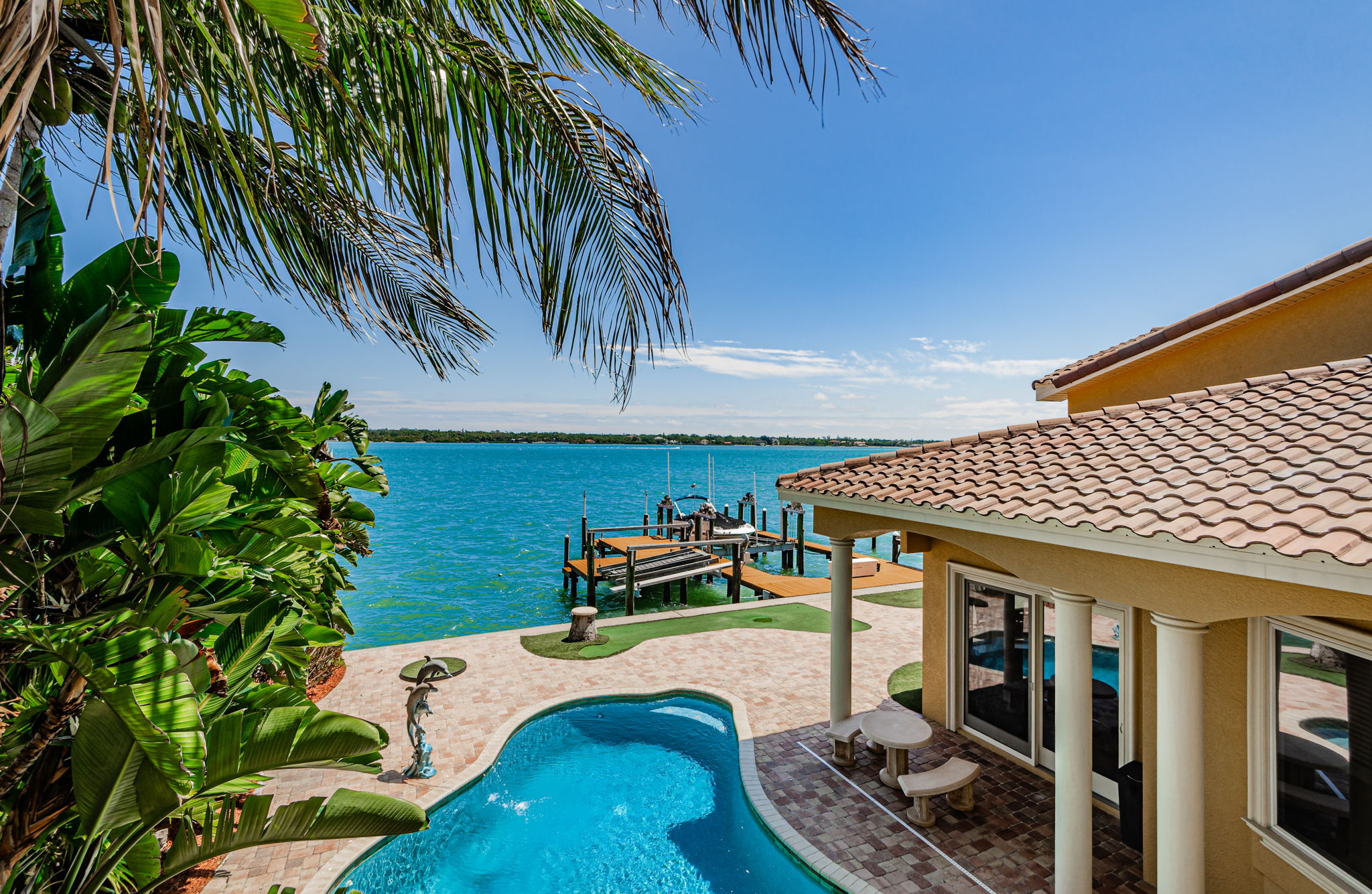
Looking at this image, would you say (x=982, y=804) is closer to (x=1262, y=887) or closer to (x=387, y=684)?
(x=1262, y=887)

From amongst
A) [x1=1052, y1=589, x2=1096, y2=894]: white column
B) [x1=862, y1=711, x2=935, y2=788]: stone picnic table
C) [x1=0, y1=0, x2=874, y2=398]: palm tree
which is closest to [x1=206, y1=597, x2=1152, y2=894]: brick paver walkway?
[x1=862, y1=711, x2=935, y2=788]: stone picnic table

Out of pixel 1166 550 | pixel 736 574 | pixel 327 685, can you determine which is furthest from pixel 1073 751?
pixel 736 574

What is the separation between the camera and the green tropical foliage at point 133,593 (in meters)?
1.97

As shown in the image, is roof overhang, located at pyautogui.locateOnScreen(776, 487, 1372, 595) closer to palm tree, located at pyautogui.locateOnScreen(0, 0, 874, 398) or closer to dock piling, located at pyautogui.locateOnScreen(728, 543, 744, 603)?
palm tree, located at pyautogui.locateOnScreen(0, 0, 874, 398)

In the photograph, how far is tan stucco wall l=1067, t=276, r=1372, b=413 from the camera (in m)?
5.81

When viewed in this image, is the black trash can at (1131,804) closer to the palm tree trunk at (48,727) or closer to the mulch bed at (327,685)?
the palm tree trunk at (48,727)

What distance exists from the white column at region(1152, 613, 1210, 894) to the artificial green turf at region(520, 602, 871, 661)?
30.2 feet

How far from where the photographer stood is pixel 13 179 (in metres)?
1.82

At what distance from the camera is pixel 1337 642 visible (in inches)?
156

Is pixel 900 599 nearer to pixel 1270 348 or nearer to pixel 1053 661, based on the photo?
pixel 1053 661

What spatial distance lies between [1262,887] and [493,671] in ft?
33.7

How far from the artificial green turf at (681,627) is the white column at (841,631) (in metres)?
5.48

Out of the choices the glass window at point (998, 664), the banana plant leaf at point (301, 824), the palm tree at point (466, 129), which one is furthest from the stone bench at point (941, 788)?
the palm tree at point (466, 129)

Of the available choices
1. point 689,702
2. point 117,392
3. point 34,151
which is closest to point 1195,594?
point 117,392
